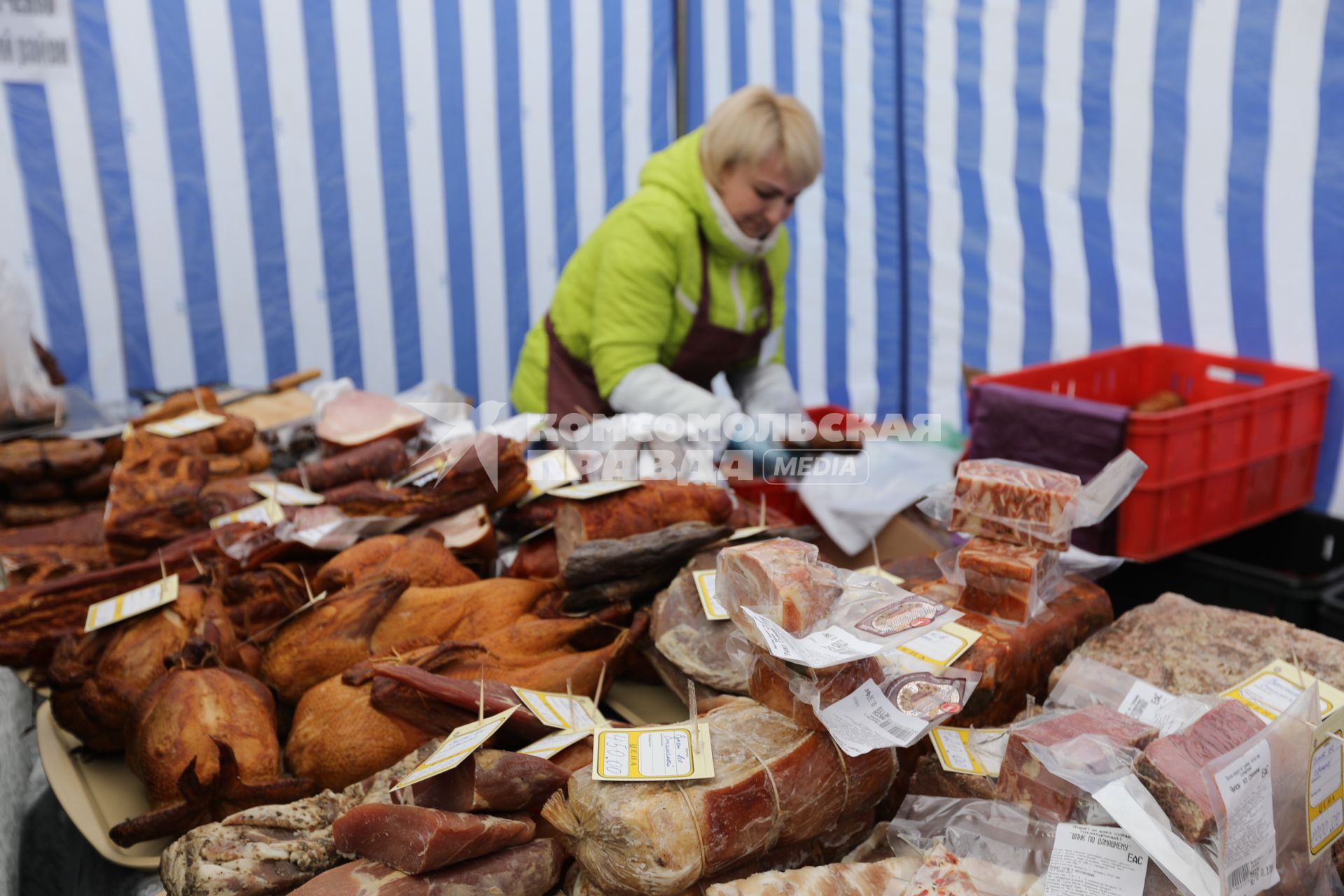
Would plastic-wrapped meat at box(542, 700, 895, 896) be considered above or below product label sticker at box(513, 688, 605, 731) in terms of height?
above

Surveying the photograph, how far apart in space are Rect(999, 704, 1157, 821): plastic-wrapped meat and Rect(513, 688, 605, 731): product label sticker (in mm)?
631

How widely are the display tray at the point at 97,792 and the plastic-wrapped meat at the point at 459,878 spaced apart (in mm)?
527

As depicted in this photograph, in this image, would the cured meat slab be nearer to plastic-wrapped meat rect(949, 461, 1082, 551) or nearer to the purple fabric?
plastic-wrapped meat rect(949, 461, 1082, 551)

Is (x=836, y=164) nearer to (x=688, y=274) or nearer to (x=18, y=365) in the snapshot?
(x=688, y=274)

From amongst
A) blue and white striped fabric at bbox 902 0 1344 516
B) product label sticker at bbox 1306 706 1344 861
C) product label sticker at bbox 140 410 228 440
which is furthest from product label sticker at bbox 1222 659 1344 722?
product label sticker at bbox 140 410 228 440

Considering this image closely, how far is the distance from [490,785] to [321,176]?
430 centimetres

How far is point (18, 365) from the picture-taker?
10.9 ft

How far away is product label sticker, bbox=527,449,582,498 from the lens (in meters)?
2.47

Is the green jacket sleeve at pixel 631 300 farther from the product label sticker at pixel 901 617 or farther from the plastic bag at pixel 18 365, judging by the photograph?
the product label sticker at pixel 901 617

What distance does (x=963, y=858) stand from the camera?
1242mm

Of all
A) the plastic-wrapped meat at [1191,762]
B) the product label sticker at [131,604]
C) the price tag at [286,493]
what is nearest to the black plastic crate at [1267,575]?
the plastic-wrapped meat at [1191,762]

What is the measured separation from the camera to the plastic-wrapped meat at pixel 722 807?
120 cm

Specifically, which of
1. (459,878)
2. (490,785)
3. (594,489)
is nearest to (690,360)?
(594,489)

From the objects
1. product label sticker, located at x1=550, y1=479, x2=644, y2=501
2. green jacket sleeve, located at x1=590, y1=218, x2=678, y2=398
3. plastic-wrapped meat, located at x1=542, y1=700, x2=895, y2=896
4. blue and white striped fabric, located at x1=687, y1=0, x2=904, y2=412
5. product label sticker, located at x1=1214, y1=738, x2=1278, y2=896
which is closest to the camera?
A: product label sticker, located at x1=1214, y1=738, x2=1278, y2=896
